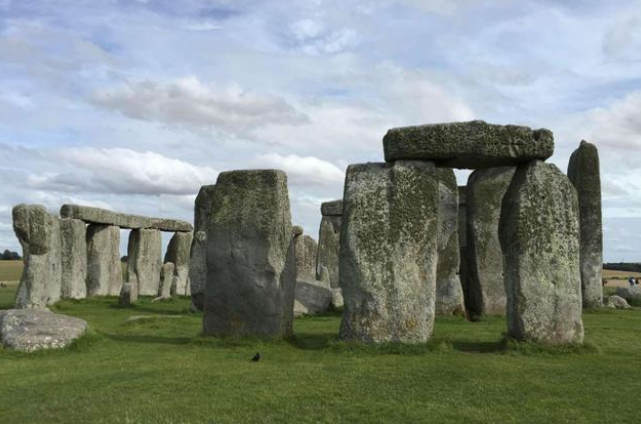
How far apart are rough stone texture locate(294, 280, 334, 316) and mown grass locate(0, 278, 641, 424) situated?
5.16m

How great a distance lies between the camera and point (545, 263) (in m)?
10.7

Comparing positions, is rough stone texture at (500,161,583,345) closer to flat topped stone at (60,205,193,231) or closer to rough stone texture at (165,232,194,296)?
flat topped stone at (60,205,193,231)

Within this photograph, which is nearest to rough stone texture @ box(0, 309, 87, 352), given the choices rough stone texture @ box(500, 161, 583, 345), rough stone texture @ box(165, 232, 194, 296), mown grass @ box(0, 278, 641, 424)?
mown grass @ box(0, 278, 641, 424)

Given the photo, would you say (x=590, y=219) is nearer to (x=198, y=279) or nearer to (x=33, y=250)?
(x=198, y=279)

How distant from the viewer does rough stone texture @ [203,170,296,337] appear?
11.5 metres

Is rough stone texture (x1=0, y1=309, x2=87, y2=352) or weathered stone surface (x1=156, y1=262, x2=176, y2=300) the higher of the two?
weathered stone surface (x1=156, y1=262, x2=176, y2=300)

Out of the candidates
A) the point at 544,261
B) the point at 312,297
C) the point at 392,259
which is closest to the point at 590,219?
the point at 312,297

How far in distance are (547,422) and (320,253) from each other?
2145 centimetres

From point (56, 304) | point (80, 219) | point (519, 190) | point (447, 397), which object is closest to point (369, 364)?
point (447, 397)

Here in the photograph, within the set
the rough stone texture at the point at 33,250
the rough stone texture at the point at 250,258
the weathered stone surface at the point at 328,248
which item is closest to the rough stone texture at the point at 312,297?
the rough stone texture at the point at 250,258

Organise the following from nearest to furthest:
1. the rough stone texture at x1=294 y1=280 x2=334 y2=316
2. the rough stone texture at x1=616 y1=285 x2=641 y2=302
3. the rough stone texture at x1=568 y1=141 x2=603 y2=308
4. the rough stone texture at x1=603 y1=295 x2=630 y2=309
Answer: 1. the rough stone texture at x1=294 y1=280 x2=334 y2=316
2. the rough stone texture at x1=568 y1=141 x2=603 y2=308
3. the rough stone texture at x1=603 y1=295 x2=630 y2=309
4. the rough stone texture at x1=616 y1=285 x2=641 y2=302

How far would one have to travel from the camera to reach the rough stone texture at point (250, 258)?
1148 centimetres

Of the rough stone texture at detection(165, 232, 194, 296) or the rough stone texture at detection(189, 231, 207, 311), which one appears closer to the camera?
the rough stone texture at detection(189, 231, 207, 311)

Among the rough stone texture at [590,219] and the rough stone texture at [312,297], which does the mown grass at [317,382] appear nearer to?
the rough stone texture at [312,297]
